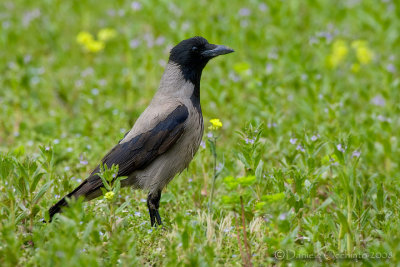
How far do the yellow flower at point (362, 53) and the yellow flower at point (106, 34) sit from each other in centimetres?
377

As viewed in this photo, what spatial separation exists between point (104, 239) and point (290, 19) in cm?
613

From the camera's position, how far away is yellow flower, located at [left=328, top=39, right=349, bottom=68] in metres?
7.95

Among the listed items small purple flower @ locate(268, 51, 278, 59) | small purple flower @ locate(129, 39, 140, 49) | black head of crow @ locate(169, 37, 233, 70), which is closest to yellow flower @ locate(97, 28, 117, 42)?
small purple flower @ locate(129, 39, 140, 49)

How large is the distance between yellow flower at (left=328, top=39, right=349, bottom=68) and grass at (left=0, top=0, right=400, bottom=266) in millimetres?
30

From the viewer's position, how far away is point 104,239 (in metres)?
4.15

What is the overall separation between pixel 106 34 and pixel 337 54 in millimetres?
3565

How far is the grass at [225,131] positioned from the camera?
383 cm

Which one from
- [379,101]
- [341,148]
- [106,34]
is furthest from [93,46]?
[341,148]

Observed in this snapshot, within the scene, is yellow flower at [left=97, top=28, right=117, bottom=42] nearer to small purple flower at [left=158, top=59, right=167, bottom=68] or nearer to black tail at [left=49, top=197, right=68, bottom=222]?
small purple flower at [left=158, top=59, right=167, bottom=68]

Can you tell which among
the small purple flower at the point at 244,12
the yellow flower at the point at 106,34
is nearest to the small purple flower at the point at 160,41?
the yellow flower at the point at 106,34

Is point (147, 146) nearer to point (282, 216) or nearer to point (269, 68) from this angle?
point (282, 216)

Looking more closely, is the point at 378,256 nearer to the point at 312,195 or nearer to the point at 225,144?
the point at 312,195

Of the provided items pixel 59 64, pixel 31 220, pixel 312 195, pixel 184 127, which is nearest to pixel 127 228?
pixel 31 220

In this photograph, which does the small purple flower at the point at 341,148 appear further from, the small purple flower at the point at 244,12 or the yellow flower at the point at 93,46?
the small purple flower at the point at 244,12
